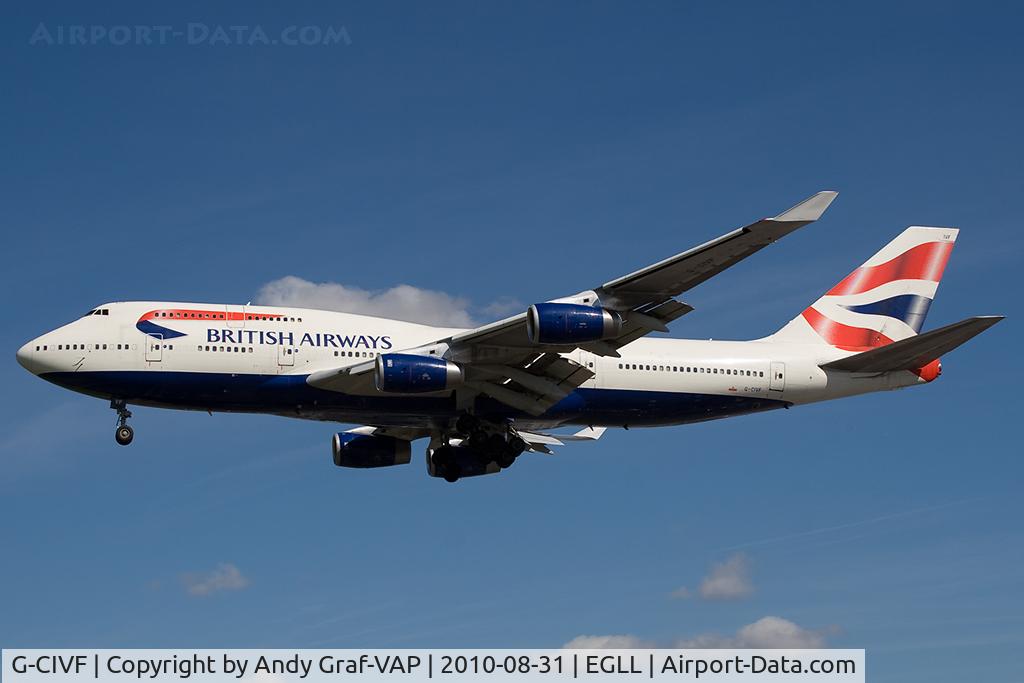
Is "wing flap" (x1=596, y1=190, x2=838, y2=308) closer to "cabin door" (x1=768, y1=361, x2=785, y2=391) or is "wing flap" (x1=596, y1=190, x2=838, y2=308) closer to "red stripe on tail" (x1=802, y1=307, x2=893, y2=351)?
"cabin door" (x1=768, y1=361, x2=785, y2=391)

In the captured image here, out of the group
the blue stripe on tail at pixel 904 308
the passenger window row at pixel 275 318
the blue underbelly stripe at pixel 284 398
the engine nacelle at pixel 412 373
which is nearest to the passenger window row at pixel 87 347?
the blue underbelly stripe at pixel 284 398

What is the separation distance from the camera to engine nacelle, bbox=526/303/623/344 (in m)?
32.5

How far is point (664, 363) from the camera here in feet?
128

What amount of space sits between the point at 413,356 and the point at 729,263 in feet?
28.7

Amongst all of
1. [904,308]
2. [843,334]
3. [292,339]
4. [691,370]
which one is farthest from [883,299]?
[292,339]

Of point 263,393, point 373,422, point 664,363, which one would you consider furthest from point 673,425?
point 263,393

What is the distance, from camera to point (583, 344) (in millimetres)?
33156

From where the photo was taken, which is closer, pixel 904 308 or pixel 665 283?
pixel 665 283

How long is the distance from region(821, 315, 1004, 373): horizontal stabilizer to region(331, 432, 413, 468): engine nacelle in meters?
14.1

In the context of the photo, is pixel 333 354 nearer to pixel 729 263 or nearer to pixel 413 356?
pixel 413 356

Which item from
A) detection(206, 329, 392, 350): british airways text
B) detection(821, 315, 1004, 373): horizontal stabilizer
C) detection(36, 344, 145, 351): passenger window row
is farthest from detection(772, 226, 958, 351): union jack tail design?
detection(36, 344, 145, 351): passenger window row

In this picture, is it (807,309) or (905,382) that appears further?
(807,309)

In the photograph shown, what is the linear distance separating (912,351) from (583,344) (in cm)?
1125

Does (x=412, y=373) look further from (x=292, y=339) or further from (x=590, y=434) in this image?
(x=590, y=434)
